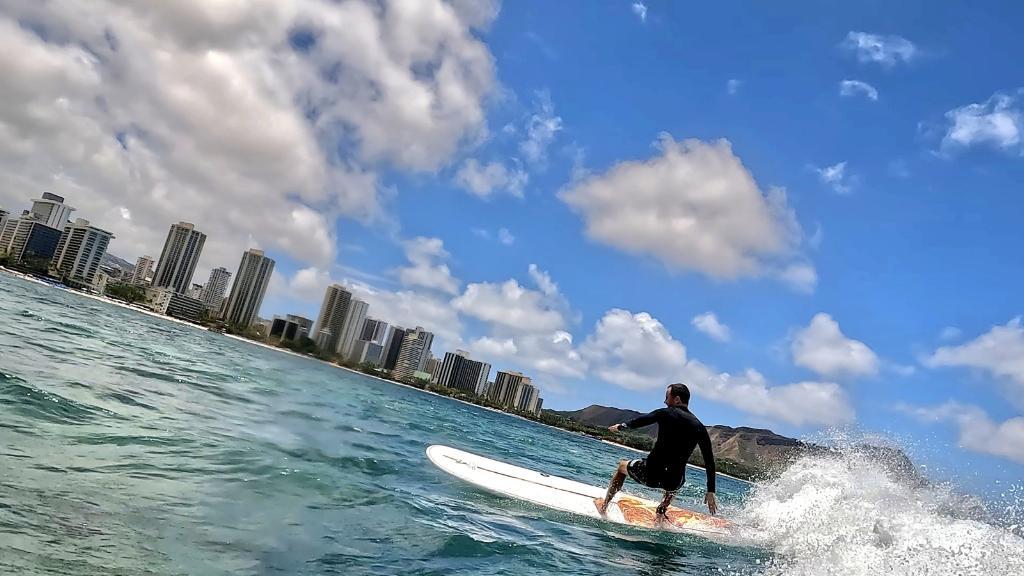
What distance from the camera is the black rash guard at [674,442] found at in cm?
983

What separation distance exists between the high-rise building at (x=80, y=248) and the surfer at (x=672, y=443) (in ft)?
719

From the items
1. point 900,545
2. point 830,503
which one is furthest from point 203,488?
point 830,503

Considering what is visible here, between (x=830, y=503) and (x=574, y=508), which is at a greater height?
(x=830, y=503)

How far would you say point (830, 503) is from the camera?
496 inches

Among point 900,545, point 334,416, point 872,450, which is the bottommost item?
point 334,416

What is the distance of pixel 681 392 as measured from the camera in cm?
992

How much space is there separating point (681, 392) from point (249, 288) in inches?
7573

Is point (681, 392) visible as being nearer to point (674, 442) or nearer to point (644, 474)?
point (674, 442)

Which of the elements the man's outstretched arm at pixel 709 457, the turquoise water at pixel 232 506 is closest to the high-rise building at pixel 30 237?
the turquoise water at pixel 232 506

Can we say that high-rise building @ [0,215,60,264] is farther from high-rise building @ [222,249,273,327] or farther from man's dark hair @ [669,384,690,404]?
man's dark hair @ [669,384,690,404]

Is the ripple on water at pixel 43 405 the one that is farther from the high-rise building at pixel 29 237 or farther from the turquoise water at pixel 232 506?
the high-rise building at pixel 29 237

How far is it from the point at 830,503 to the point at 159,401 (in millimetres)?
14462

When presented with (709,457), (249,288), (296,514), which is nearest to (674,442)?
(709,457)

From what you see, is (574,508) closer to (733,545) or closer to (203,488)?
(733,545)
